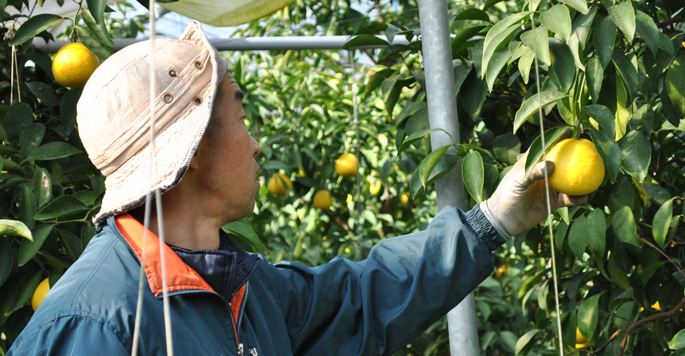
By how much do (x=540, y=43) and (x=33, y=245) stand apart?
1015mm

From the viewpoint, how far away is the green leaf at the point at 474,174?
49.8 inches

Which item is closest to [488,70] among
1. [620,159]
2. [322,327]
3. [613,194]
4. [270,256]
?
[620,159]

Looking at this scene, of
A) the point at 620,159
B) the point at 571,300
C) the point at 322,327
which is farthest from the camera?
the point at 571,300

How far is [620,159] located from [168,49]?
0.66m

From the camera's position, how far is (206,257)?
1.03m

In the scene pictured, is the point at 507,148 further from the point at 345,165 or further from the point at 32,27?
the point at 345,165

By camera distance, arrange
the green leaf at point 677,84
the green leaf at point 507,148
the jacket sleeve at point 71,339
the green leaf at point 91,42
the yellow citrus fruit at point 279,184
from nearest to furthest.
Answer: the jacket sleeve at point 71,339, the green leaf at point 677,84, the green leaf at point 507,148, the green leaf at point 91,42, the yellow citrus fruit at point 279,184

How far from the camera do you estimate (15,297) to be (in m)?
1.62

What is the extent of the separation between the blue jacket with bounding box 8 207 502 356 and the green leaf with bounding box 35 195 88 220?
0.51 m

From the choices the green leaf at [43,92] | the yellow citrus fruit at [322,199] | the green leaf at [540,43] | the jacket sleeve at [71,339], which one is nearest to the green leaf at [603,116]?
the green leaf at [540,43]

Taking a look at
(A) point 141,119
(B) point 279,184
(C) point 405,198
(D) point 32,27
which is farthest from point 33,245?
(C) point 405,198

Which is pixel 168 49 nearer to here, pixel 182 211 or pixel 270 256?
pixel 182 211

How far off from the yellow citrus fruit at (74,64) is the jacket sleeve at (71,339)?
93 cm

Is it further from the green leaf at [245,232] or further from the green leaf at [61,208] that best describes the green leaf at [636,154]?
the green leaf at [61,208]
